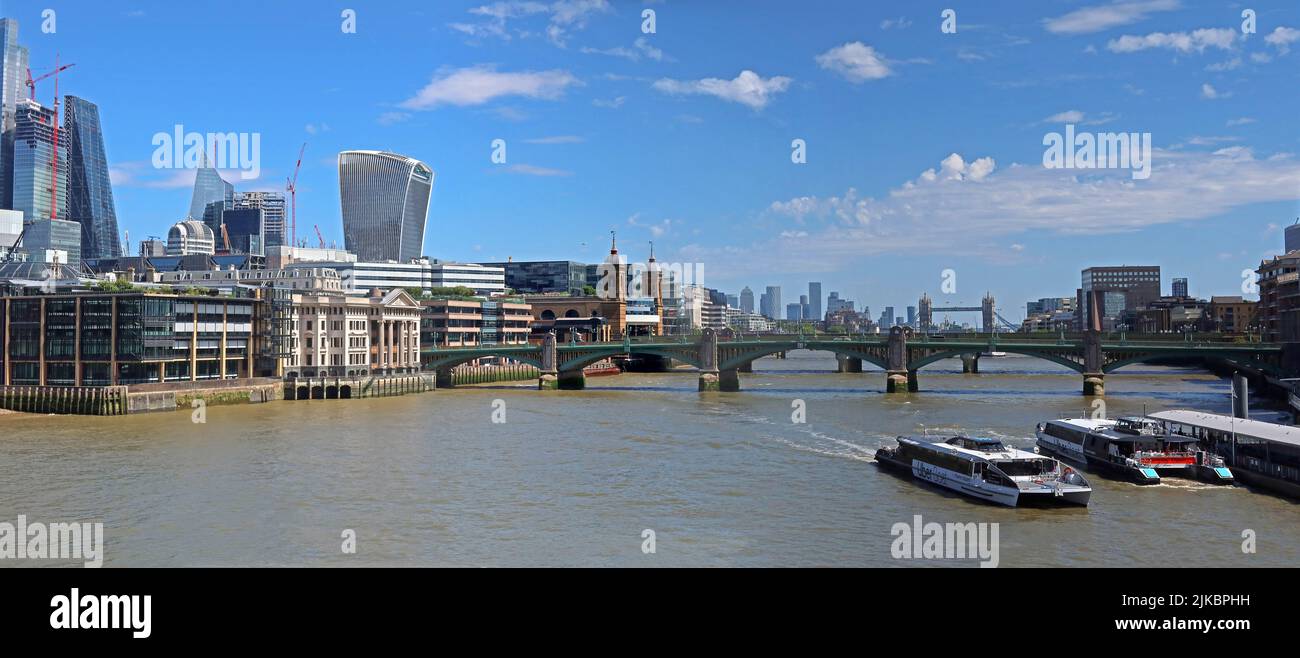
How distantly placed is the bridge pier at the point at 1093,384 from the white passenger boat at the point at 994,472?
4786 cm

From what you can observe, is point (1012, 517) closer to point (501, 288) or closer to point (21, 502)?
point (21, 502)

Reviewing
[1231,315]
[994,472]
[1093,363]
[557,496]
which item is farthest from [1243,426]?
[1231,315]

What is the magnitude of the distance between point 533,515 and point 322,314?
63204mm

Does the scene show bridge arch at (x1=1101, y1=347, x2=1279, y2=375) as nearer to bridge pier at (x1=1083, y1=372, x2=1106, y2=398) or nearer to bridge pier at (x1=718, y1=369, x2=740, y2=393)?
bridge pier at (x1=1083, y1=372, x2=1106, y2=398)

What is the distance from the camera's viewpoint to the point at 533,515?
30.6m

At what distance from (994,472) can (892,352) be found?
53.5m

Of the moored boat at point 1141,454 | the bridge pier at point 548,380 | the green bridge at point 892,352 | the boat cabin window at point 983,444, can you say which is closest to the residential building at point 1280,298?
A: the green bridge at point 892,352

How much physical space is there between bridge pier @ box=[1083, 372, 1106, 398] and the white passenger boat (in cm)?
4786

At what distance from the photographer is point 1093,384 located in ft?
262

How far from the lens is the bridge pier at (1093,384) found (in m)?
79.3

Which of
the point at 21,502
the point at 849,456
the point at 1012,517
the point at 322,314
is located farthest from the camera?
the point at 322,314

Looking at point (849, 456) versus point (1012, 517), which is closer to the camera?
point (1012, 517)

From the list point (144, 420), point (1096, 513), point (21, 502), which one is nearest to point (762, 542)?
point (1096, 513)
